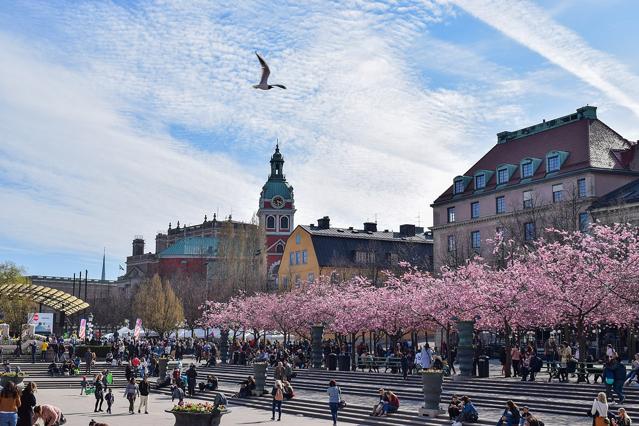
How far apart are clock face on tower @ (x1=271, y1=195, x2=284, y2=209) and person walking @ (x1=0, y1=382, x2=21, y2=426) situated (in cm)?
11305

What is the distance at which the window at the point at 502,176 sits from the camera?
66312mm

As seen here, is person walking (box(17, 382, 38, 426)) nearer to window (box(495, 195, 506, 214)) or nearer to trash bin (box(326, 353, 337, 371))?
trash bin (box(326, 353, 337, 371))

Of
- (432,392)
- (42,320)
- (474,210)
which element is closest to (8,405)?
(432,392)

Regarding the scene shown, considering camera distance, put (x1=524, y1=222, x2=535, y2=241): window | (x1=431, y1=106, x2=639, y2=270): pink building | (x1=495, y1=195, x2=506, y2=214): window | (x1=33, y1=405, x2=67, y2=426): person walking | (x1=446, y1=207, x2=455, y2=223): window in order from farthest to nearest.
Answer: (x1=446, y1=207, x2=455, y2=223): window → (x1=495, y1=195, x2=506, y2=214): window → (x1=431, y1=106, x2=639, y2=270): pink building → (x1=524, y1=222, x2=535, y2=241): window → (x1=33, y1=405, x2=67, y2=426): person walking

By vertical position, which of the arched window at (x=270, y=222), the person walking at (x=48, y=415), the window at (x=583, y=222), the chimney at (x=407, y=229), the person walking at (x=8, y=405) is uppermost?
the arched window at (x=270, y=222)

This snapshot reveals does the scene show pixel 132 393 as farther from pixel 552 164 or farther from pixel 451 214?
pixel 451 214

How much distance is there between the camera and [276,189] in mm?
132000

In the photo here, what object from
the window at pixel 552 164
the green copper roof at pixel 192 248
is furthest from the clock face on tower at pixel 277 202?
the window at pixel 552 164

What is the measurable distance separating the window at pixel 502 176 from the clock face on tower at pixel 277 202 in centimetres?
6672

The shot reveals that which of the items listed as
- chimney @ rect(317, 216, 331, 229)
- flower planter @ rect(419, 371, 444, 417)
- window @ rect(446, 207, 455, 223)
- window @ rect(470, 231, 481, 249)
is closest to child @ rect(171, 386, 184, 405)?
flower planter @ rect(419, 371, 444, 417)

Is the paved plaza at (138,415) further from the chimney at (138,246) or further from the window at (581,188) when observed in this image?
the chimney at (138,246)

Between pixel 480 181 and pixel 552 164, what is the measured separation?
891cm

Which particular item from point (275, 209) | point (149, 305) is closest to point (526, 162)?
point (149, 305)

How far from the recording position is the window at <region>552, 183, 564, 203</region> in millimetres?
59672
